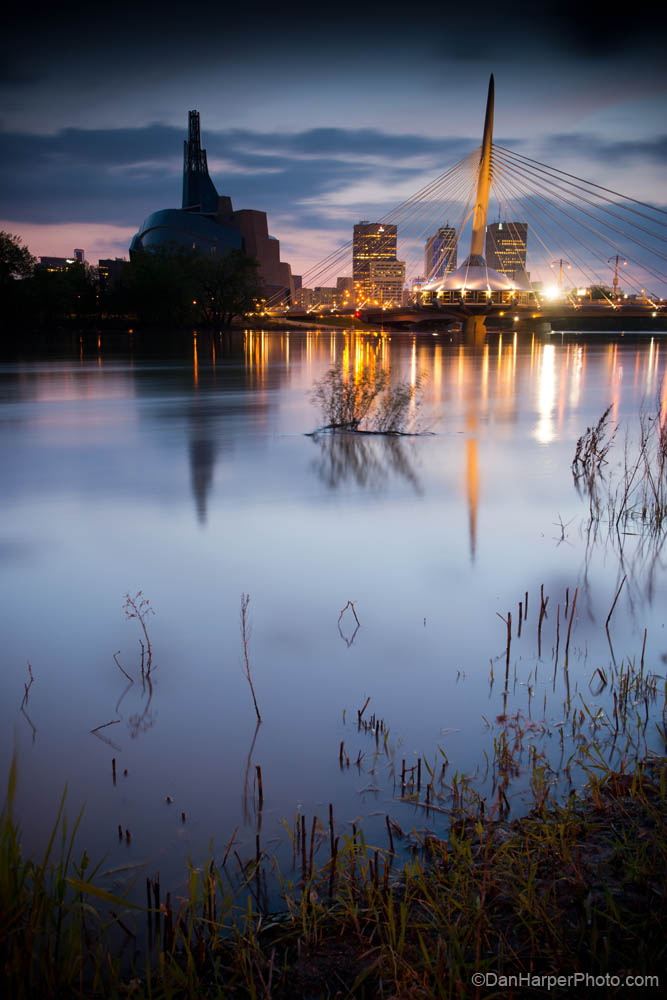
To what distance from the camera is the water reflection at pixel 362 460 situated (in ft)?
38.2

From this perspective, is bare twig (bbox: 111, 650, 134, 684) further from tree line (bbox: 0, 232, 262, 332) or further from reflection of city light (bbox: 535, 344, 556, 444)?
tree line (bbox: 0, 232, 262, 332)

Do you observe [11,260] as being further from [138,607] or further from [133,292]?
[138,607]

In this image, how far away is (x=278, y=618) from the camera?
6301 mm

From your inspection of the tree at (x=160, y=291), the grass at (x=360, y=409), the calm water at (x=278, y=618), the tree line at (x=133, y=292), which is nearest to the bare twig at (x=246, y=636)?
the calm water at (x=278, y=618)

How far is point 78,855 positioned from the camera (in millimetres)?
3377

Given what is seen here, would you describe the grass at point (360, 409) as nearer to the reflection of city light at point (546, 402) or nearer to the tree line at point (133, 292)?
the reflection of city light at point (546, 402)

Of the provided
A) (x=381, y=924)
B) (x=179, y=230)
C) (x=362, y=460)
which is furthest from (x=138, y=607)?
(x=179, y=230)

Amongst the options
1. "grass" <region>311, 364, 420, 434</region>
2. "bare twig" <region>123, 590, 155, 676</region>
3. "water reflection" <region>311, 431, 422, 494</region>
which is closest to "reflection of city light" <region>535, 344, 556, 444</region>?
"grass" <region>311, 364, 420, 434</region>

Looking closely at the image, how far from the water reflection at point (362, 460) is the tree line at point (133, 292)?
219 ft

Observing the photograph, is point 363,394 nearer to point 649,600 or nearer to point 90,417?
point 90,417

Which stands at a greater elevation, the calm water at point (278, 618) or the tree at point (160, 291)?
the tree at point (160, 291)

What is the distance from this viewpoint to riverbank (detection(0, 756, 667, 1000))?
98.6 inches

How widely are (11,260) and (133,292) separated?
50.1ft

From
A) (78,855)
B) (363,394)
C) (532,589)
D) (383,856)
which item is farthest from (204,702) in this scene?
(363,394)
